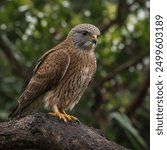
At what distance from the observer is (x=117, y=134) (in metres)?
9.24

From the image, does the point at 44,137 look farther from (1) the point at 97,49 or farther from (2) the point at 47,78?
(1) the point at 97,49

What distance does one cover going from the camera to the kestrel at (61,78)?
6.95 meters

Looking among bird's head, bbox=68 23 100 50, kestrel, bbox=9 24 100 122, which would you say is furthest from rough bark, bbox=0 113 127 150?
bird's head, bbox=68 23 100 50

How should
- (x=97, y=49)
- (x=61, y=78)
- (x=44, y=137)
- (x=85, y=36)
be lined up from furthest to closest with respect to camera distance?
(x=97, y=49) < (x=85, y=36) < (x=61, y=78) < (x=44, y=137)

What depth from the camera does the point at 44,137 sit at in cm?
564

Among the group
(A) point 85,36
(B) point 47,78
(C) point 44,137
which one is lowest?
(C) point 44,137

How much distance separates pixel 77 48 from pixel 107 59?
2.98 m

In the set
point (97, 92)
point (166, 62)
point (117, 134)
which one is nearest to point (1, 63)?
point (97, 92)

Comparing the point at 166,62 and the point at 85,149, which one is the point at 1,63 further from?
the point at 85,149

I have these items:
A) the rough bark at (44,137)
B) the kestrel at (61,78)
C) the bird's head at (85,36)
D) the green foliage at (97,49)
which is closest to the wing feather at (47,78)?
the kestrel at (61,78)

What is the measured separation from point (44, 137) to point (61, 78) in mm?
1391

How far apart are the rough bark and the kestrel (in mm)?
1123

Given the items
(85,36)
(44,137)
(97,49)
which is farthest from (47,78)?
(97,49)

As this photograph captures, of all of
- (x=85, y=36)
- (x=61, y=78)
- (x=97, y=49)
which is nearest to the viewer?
(x=61, y=78)
